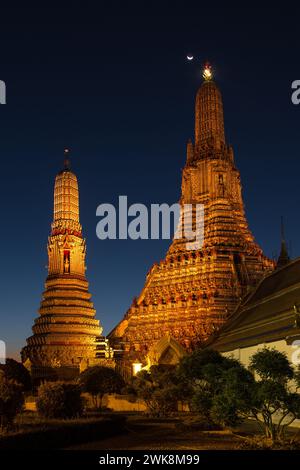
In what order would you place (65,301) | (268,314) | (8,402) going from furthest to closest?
(65,301) → (268,314) → (8,402)

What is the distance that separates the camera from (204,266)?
6600 cm

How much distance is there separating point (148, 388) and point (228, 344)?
5559 millimetres

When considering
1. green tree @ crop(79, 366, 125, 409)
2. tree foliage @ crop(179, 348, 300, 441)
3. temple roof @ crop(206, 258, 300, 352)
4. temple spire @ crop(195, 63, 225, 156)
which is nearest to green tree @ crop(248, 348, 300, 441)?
tree foliage @ crop(179, 348, 300, 441)

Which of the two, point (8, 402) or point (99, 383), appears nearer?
point (8, 402)

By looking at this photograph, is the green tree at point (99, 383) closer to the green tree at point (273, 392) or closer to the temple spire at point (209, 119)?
the green tree at point (273, 392)

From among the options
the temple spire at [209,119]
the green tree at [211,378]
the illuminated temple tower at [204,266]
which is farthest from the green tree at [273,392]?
the temple spire at [209,119]

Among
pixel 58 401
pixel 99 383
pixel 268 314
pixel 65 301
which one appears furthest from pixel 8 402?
pixel 65 301

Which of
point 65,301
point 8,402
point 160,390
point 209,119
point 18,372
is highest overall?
point 209,119

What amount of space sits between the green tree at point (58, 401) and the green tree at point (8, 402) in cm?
312

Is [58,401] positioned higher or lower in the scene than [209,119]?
lower

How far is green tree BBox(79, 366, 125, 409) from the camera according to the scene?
134ft

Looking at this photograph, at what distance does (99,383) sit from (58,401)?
1438 cm

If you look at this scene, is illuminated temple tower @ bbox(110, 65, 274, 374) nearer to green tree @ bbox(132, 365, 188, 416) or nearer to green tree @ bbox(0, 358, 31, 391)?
green tree @ bbox(0, 358, 31, 391)

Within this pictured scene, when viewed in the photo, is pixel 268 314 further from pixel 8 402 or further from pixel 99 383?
pixel 8 402
